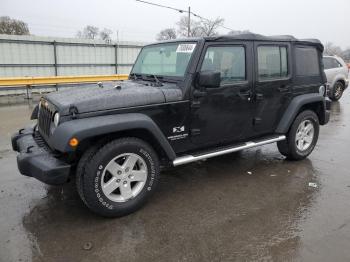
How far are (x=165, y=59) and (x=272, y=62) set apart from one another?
63.7 inches

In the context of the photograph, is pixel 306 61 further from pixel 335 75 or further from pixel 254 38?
pixel 335 75

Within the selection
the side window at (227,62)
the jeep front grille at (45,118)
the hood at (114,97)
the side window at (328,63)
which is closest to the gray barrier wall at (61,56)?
the side window at (328,63)

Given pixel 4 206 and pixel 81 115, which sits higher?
pixel 81 115

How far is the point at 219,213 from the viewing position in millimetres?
3658

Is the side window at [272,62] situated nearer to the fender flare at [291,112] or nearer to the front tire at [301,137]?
the fender flare at [291,112]

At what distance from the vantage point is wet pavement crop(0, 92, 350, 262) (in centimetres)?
295

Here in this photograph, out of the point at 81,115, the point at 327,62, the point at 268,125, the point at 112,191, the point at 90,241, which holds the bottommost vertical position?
the point at 90,241

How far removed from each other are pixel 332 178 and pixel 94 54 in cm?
1282

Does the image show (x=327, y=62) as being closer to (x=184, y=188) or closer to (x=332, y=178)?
(x=332, y=178)

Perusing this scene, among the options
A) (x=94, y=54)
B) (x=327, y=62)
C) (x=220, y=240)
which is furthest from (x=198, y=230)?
(x=94, y=54)

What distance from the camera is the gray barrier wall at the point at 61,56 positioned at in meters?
12.9

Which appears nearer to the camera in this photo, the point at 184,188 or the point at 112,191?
the point at 112,191

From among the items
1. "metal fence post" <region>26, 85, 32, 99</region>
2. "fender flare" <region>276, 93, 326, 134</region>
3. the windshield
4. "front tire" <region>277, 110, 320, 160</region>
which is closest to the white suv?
"front tire" <region>277, 110, 320, 160</region>

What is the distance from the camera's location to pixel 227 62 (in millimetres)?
4312
